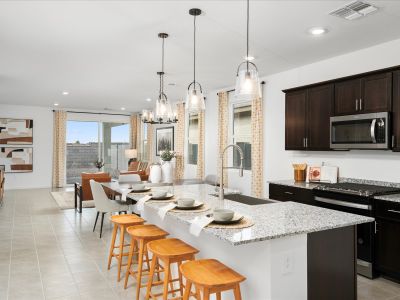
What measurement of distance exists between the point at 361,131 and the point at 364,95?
0.44m

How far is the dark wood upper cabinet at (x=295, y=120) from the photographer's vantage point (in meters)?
4.90

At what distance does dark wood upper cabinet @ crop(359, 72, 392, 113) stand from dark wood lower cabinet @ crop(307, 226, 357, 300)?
79.7 inches

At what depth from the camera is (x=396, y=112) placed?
3.65 meters

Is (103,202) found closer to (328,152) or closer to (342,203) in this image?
(342,203)

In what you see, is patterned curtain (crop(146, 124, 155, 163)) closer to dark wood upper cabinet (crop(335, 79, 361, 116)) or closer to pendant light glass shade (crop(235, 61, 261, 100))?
dark wood upper cabinet (crop(335, 79, 361, 116))

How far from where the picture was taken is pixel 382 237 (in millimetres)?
3459

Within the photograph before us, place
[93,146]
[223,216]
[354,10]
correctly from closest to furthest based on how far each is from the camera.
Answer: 1. [223,216]
2. [354,10]
3. [93,146]

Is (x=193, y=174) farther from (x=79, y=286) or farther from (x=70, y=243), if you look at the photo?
(x=79, y=286)

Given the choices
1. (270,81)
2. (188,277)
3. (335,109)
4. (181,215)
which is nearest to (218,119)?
(270,81)

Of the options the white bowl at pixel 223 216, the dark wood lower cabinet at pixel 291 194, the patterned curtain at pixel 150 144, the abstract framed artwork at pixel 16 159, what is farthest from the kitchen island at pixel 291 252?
the abstract framed artwork at pixel 16 159

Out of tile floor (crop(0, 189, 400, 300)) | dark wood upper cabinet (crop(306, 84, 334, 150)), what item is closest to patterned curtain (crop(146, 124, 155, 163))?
tile floor (crop(0, 189, 400, 300))

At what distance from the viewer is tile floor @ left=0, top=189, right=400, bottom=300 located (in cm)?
321

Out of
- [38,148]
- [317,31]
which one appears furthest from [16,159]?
[317,31]

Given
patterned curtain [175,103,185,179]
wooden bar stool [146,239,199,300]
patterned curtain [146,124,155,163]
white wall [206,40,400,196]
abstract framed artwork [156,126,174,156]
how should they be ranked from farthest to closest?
patterned curtain [146,124,155,163] → abstract framed artwork [156,126,174,156] → patterned curtain [175,103,185,179] → white wall [206,40,400,196] → wooden bar stool [146,239,199,300]
